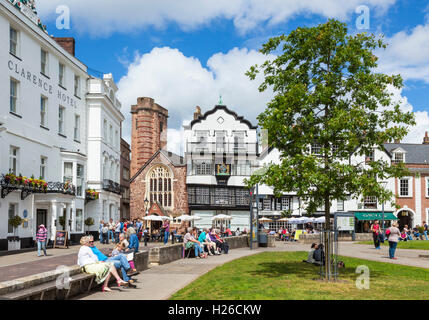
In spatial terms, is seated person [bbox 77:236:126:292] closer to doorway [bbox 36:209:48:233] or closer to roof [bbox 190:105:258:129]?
doorway [bbox 36:209:48:233]

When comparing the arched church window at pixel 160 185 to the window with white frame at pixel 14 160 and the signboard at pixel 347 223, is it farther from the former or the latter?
the window with white frame at pixel 14 160

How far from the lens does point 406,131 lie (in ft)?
45.9

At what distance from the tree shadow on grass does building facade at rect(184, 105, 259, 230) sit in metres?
37.3

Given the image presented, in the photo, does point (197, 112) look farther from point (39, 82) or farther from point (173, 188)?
point (39, 82)

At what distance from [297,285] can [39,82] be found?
21.9 m

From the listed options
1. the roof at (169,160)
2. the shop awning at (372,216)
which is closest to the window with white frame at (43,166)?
the roof at (169,160)

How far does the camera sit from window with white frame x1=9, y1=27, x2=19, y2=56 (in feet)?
86.2

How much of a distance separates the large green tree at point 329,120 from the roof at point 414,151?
49432mm

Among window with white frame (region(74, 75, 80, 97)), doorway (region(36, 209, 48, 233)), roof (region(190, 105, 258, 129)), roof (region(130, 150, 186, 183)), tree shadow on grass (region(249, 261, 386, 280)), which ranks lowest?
tree shadow on grass (region(249, 261, 386, 280))

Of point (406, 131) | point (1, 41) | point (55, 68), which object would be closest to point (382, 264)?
point (406, 131)

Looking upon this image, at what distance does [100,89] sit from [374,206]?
36052 millimetres

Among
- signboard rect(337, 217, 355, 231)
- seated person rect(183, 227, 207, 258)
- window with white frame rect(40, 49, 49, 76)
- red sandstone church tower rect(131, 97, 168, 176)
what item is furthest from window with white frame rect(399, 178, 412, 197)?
window with white frame rect(40, 49, 49, 76)

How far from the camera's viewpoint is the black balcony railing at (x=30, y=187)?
24.2m
